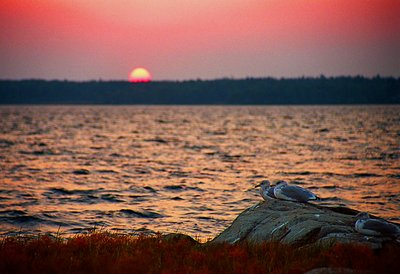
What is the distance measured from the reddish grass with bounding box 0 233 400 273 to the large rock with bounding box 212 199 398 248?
455 mm

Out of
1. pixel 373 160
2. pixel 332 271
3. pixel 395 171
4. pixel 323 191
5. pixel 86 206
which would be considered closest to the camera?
pixel 332 271

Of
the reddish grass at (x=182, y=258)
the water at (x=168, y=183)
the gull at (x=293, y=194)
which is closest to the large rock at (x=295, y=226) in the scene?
the gull at (x=293, y=194)

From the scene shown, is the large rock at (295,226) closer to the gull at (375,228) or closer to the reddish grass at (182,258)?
the gull at (375,228)

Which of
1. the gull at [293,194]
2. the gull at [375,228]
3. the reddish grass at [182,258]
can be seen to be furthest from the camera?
the gull at [293,194]

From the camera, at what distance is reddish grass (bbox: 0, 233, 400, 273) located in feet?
29.9

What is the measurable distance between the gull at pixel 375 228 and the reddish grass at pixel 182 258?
1.13 ft

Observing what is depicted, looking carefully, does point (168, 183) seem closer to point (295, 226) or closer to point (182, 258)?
point (295, 226)

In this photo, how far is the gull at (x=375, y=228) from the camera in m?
10.3

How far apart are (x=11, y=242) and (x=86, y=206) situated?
11.6 metres

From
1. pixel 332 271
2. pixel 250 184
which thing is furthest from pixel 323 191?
pixel 332 271

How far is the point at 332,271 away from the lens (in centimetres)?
839

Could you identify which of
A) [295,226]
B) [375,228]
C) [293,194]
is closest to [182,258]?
[295,226]

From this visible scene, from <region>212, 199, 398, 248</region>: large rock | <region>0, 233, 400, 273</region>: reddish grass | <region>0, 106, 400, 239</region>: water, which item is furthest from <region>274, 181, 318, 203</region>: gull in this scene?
<region>0, 106, 400, 239</region>: water

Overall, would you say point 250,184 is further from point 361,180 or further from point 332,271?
point 332,271
